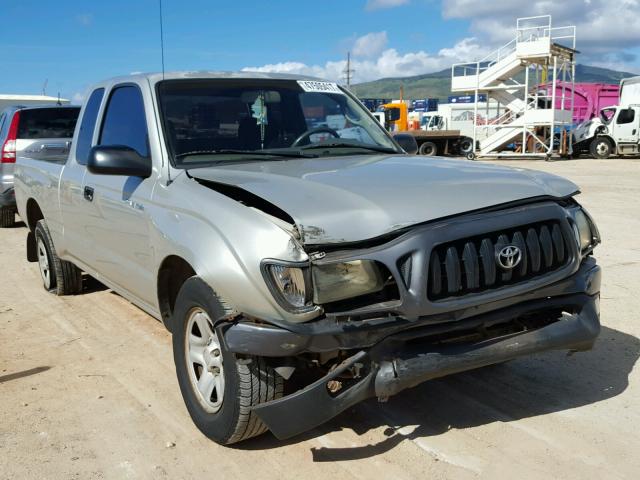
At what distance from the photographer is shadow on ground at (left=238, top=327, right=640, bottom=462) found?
3.34 m

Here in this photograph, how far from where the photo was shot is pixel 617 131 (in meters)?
27.3

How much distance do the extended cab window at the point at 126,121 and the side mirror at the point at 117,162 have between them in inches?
7.5

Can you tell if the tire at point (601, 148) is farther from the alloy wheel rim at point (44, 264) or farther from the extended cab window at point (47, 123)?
the alloy wheel rim at point (44, 264)

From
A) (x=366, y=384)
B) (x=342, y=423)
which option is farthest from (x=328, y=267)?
(x=342, y=423)

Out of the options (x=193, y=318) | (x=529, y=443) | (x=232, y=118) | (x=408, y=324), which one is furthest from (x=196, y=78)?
(x=529, y=443)

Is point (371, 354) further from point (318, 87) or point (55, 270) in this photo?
point (55, 270)

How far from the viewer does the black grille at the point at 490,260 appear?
278 centimetres

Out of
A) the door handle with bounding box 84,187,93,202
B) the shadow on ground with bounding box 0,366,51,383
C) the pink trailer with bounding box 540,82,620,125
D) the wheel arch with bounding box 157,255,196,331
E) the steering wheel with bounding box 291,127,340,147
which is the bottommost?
the shadow on ground with bounding box 0,366,51,383

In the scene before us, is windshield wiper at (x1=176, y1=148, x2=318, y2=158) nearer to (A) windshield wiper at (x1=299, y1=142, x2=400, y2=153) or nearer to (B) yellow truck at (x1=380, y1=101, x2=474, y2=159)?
(A) windshield wiper at (x1=299, y1=142, x2=400, y2=153)

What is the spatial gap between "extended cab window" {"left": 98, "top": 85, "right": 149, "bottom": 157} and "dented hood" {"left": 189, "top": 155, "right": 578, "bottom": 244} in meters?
0.70

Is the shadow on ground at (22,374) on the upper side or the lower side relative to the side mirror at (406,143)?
lower

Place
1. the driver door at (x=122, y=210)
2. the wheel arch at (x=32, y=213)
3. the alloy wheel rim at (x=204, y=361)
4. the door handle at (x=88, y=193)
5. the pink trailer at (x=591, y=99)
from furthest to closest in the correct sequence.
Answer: the pink trailer at (x=591, y=99), the wheel arch at (x=32, y=213), the door handle at (x=88, y=193), the driver door at (x=122, y=210), the alloy wheel rim at (x=204, y=361)

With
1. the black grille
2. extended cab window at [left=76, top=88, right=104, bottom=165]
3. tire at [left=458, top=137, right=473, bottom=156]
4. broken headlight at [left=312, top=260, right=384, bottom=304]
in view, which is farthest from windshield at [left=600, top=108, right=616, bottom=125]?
broken headlight at [left=312, top=260, right=384, bottom=304]

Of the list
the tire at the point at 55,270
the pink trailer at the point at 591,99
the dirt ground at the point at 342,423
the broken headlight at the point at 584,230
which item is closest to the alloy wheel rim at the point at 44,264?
the tire at the point at 55,270
